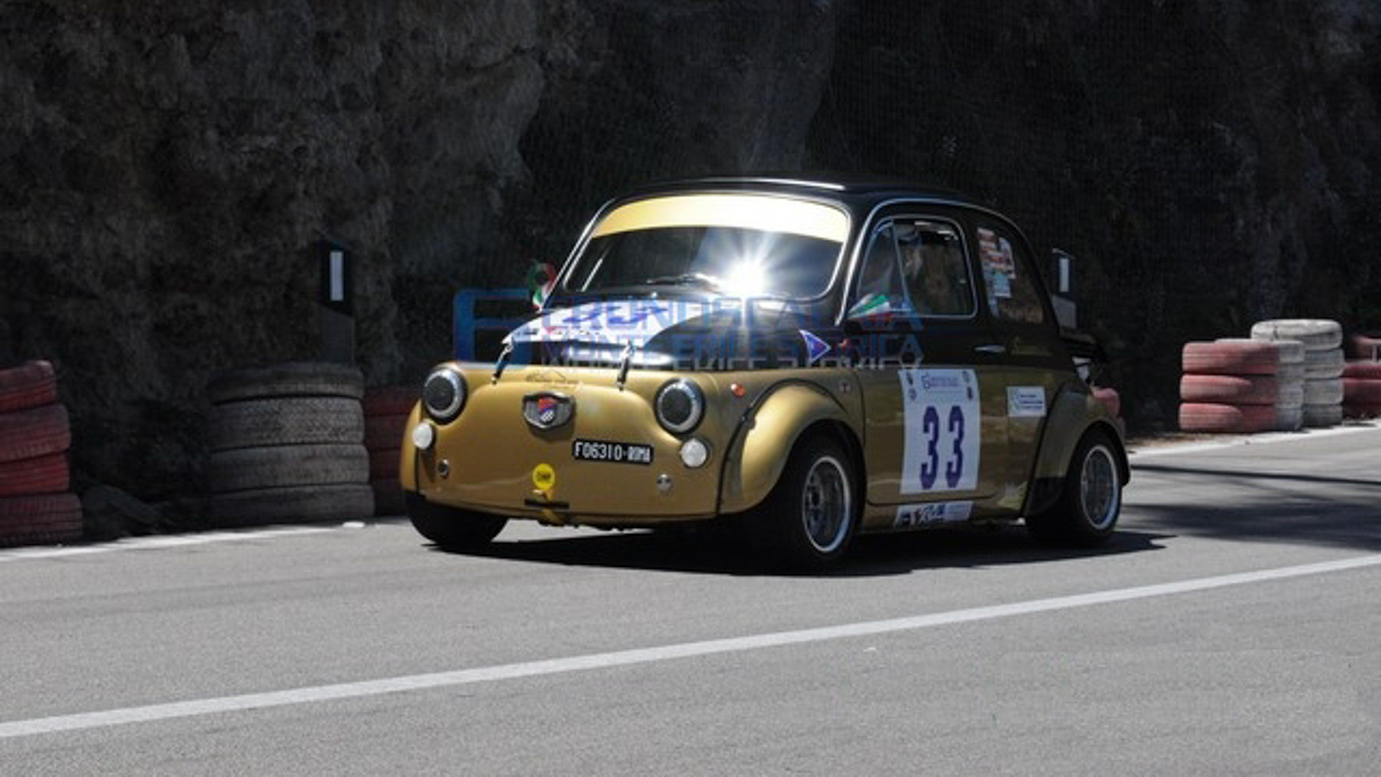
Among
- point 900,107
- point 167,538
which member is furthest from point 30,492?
point 900,107

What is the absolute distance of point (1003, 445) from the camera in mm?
12312

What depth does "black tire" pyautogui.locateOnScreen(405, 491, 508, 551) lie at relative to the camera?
463 inches

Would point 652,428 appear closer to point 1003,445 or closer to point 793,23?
point 1003,445

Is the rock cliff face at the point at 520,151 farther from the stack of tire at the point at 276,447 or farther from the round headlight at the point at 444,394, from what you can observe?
the round headlight at the point at 444,394

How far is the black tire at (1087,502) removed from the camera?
41.4 feet

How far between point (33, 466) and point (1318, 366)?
13.9m

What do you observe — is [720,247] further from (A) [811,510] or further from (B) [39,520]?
(B) [39,520]

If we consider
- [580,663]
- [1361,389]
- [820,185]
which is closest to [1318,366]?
[1361,389]

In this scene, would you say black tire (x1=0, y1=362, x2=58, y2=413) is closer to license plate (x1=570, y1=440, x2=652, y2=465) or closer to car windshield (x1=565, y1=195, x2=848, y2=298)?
car windshield (x1=565, y1=195, x2=848, y2=298)

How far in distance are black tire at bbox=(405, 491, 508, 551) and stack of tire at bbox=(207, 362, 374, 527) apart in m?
1.59

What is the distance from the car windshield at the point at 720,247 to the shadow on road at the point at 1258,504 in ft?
9.36

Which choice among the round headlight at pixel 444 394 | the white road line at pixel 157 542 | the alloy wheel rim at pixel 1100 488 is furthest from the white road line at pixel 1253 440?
the round headlight at pixel 444 394

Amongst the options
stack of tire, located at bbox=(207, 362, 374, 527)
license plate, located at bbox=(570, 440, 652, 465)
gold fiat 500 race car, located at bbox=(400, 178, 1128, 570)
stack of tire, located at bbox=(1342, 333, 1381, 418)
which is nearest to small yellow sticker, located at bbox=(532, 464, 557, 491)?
gold fiat 500 race car, located at bbox=(400, 178, 1128, 570)

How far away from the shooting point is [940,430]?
11.9 m
